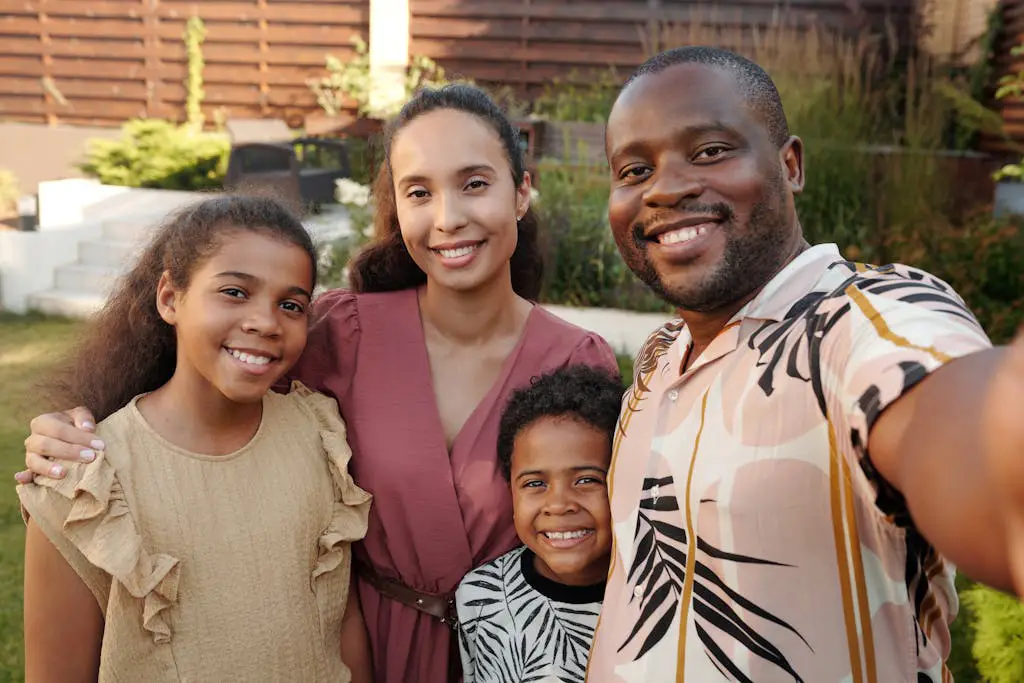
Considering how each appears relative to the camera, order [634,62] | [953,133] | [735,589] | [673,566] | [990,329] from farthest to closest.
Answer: [634,62] < [953,133] < [990,329] < [673,566] < [735,589]

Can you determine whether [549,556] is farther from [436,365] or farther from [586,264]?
[586,264]

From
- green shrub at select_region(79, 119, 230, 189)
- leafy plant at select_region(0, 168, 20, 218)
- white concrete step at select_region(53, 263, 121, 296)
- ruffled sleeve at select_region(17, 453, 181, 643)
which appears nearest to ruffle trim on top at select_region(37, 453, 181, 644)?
ruffled sleeve at select_region(17, 453, 181, 643)

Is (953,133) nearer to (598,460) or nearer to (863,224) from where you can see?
(863,224)

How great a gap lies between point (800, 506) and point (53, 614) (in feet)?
4.55

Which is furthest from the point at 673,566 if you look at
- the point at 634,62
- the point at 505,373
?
the point at 634,62

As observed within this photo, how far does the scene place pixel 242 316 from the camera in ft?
5.76

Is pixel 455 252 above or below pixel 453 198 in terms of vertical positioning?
below

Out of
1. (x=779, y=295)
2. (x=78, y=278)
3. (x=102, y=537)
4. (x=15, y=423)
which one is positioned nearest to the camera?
(x=779, y=295)

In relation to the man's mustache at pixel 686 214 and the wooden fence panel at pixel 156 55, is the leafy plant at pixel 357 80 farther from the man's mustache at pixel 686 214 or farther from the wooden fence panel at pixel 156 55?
the man's mustache at pixel 686 214

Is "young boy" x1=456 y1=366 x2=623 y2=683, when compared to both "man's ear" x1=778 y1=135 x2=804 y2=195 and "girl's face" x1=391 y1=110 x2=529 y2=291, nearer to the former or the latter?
"girl's face" x1=391 y1=110 x2=529 y2=291

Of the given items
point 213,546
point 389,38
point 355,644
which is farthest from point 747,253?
point 389,38

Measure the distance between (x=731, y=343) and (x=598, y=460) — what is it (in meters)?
0.67

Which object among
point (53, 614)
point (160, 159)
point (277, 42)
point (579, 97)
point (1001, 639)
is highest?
point (277, 42)

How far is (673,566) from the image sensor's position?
4.20 feet
